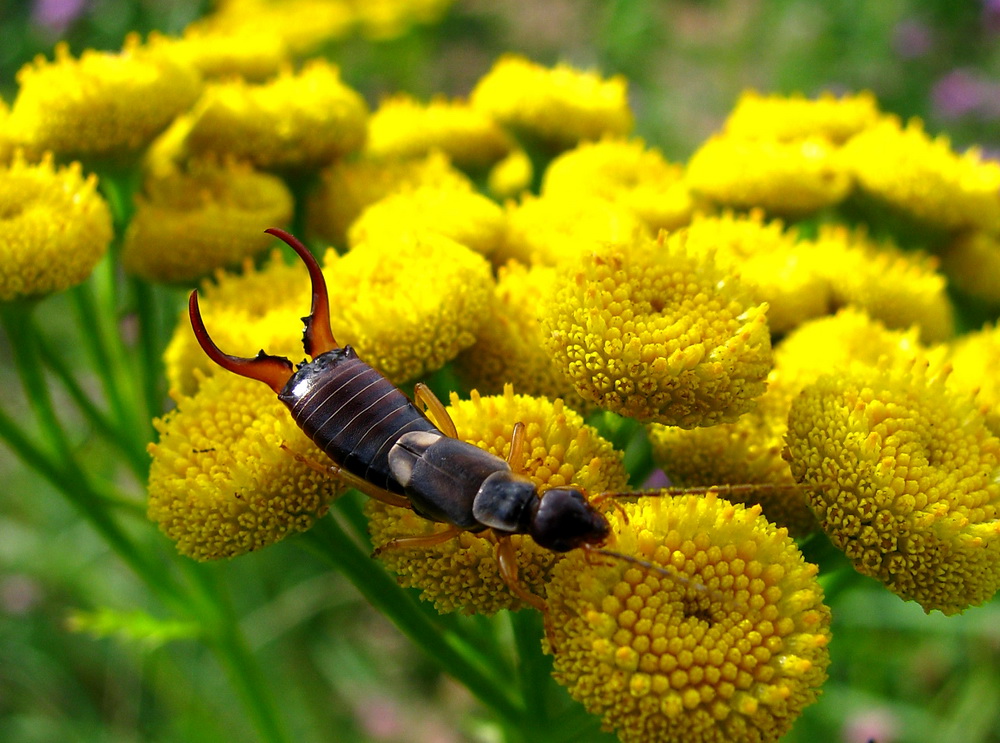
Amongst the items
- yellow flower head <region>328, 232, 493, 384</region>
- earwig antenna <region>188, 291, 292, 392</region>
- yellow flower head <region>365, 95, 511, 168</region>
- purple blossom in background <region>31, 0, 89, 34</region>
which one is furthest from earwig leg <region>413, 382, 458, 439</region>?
purple blossom in background <region>31, 0, 89, 34</region>

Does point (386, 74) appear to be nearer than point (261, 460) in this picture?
No

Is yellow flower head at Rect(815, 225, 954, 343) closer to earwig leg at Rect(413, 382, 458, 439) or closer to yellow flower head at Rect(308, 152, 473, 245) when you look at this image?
yellow flower head at Rect(308, 152, 473, 245)

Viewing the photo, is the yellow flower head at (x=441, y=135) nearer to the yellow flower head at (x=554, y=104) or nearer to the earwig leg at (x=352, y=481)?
the yellow flower head at (x=554, y=104)

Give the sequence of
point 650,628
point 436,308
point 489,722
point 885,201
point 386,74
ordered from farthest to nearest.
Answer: point 386,74, point 885,201, point 489,722, point 436,308, point 650,628

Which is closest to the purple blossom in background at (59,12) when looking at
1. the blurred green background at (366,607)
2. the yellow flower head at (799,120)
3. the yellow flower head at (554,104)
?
the blurred green background at (366,607)

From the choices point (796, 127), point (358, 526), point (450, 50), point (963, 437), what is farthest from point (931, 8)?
point (358, 526)

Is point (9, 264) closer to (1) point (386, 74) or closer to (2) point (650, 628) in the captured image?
(2) point (650, 628)

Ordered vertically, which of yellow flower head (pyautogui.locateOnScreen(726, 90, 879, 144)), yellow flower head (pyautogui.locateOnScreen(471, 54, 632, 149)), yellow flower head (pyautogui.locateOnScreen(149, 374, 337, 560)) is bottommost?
yellow flower head (pyautogui.locateOnScreen(149, 374, 337, 560))

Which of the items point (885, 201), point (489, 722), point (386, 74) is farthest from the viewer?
point (386, 74)

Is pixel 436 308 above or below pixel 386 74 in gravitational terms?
above
